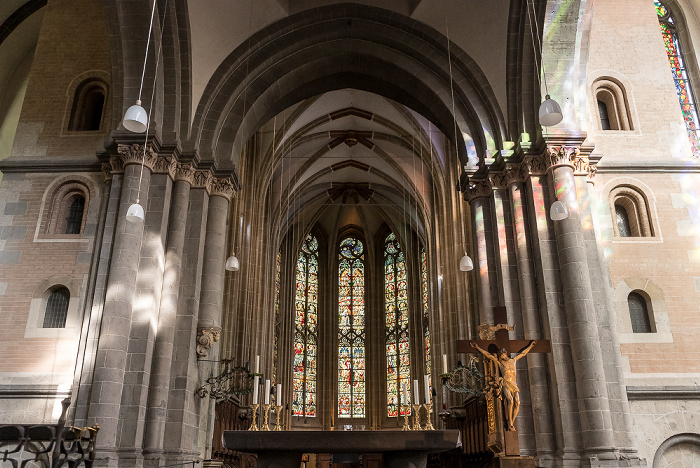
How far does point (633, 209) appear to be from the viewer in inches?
560

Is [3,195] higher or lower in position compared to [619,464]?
higher

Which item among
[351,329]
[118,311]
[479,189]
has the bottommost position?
[118,311]

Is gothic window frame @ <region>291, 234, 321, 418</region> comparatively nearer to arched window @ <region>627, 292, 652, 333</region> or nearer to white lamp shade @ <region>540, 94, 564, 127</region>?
arched window @ <region>627, 292, 652, 333</region>

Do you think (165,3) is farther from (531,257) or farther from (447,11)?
(531,257)

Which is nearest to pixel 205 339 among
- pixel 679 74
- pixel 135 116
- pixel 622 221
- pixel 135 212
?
pixel 135 212

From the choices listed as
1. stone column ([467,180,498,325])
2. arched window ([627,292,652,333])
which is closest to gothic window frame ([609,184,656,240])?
arched window ([627,292,652,333])

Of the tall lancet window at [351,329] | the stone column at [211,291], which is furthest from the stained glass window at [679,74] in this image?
the tall lancet window at [351,329]

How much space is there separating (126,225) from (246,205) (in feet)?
30.1

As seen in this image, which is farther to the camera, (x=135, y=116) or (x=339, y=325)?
(x=339, y=325)

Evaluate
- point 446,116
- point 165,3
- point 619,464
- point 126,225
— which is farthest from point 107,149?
point 619,464

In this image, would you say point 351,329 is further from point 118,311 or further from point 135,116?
point 135,116

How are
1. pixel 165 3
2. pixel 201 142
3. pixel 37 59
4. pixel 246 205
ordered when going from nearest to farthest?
pixel 165 3 < pixel 201 142 < pixel 37 59 < pixel 246 205

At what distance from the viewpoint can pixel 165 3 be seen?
44.6 ft

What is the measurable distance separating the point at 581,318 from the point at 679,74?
886 cm
